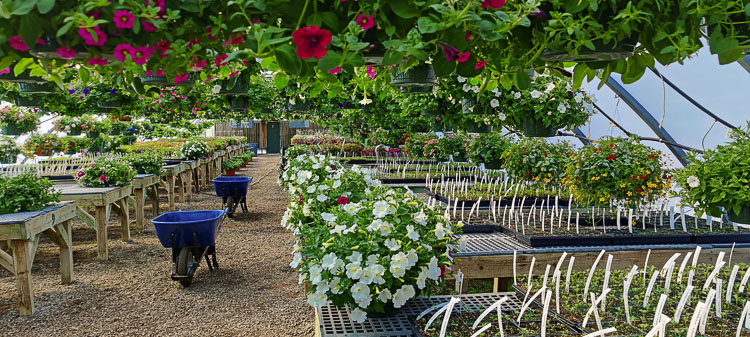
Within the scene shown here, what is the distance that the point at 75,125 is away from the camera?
969cm

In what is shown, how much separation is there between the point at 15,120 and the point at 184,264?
5986 mm

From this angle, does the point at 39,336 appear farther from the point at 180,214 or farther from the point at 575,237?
the point at 575,237

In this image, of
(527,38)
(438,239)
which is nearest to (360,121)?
(438,239)

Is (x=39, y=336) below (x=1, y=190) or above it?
below

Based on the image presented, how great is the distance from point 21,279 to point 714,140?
5.77 metres

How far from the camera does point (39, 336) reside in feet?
10.8

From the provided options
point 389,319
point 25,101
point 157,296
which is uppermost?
point 25,101

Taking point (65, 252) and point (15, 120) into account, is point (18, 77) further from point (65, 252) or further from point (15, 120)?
point (15, 120)

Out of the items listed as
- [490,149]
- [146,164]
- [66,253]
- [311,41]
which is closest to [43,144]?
[146,164]

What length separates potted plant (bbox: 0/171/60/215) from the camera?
3.63 m

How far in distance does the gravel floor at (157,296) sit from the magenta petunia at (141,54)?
2.74 metres

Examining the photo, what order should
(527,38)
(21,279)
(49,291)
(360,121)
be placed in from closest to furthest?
(527,38), (21,279), (49,291), (360,121)

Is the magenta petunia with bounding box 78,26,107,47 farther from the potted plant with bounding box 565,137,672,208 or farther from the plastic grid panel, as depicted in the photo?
the potted plant with bounding box 565,137,672,208

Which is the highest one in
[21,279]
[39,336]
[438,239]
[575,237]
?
[438,239]
